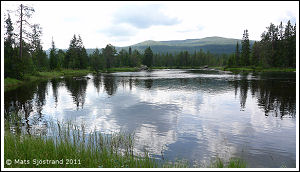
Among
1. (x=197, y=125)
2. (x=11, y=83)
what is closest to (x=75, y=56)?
(x=11, y=83)

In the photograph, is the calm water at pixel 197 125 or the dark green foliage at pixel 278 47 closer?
the calm water at pixel 197 125

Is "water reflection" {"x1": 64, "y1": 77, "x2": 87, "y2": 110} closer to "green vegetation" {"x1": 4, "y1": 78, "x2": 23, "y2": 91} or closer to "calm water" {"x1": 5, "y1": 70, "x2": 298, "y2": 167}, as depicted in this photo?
"calm water" {"x1": 5, "y1": 70, "x2": 298, "y2": 167}

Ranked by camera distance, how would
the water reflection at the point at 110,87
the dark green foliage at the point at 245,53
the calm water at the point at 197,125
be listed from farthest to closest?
the dark green foliage at the point at 245,53, the water reflection at the point at 110,87, the calm water at the point at 197,125

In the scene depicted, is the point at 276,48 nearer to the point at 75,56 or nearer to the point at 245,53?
the point at 245,53

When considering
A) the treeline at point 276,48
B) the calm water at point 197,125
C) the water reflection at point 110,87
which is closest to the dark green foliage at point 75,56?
the water reflection at point 110,87

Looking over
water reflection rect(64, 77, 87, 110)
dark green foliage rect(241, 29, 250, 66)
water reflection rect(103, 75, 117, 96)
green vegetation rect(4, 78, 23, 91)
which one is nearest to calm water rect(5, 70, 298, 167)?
water reflection rect(64, 77, 87, 110)

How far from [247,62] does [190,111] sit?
11310 cm

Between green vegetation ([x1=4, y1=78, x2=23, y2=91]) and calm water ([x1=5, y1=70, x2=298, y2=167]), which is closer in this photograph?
calm water ([x1=5, y1=70, x2=298, y2=167])

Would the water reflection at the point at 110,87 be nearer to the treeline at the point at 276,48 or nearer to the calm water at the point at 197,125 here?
the calm water at the point at 197,125

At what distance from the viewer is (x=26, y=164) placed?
7875 mm

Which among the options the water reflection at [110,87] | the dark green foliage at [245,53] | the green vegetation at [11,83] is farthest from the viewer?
the dark green foliage at [245,53]

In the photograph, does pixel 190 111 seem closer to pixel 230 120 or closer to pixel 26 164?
pixel 230 120

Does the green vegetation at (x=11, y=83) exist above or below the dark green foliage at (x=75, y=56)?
below

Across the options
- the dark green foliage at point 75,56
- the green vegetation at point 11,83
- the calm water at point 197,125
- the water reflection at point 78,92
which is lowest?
the calm water at point 197,125
